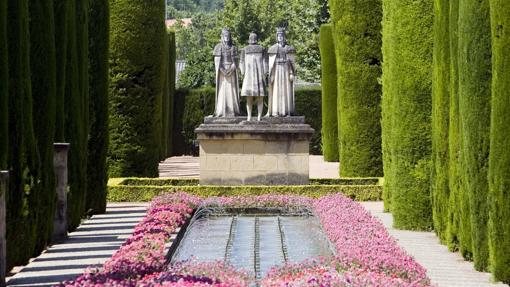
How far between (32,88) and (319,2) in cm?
3586

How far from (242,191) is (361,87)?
5744 mm

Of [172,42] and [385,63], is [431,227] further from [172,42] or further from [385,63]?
[172,42]

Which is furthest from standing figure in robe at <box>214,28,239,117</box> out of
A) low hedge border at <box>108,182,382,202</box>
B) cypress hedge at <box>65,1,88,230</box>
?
cypress hedge at <box>65,1,88,230</box>

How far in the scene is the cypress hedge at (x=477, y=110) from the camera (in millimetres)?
10969

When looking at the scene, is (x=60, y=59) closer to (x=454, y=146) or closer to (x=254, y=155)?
(x=454, y=146)

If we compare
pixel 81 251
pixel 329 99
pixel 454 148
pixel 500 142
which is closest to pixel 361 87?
pixel 329 99

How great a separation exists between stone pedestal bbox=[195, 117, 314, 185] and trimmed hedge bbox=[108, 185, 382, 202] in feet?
3.49

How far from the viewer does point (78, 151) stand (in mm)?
16297

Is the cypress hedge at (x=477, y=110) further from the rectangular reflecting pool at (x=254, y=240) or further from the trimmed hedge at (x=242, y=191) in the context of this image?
the trimmed hedge at (x=242, y=191)

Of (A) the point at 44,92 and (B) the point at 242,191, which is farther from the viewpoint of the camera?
(B) the point at 242,191

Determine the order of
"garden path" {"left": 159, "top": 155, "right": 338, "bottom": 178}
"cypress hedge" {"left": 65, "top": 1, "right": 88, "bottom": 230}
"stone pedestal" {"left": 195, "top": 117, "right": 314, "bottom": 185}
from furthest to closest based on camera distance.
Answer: "garden path" {"left": 159, "top": 155, "right": 338, "bottom": 178} < "stone pedestal" {"left": 195, "top": 117, "right": 314, "bottom": 185} < "cypress hedge" {"left": 65, "top": 1, "right": 88, "bottom": 230}

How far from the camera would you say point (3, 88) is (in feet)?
35.8

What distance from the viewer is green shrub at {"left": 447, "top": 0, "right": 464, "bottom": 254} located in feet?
41.7

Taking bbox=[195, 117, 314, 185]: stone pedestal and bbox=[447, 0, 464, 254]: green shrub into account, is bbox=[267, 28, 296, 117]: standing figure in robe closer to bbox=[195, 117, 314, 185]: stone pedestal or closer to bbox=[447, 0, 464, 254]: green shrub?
bbox=[195, 117, 314, 185]: stone pedestal
